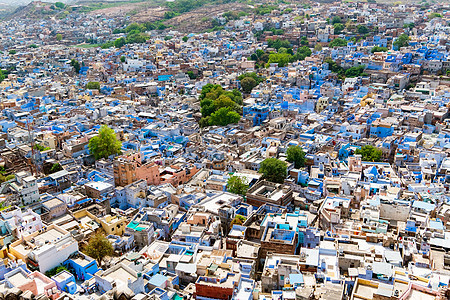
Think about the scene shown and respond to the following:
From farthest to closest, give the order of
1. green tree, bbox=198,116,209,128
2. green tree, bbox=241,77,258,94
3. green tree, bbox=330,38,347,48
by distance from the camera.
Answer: green tree, bbox=330,38,347,48, green tree, bbox=241,77,258,94, green tree, bbox=198,116,209,128

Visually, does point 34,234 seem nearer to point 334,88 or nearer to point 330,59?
point 334,88

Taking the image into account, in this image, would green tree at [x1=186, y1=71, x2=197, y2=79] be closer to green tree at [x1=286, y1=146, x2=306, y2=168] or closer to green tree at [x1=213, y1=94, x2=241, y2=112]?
green tree at [x1=213, y1=94, x2=241, y2=112]

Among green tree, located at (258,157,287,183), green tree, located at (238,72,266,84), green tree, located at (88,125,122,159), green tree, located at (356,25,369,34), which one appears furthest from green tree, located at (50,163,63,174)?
green tree, located at (356,25,369,34)

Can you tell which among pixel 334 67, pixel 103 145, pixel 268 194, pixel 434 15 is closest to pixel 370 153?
pixel 268 194

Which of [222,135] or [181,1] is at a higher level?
[181,1]

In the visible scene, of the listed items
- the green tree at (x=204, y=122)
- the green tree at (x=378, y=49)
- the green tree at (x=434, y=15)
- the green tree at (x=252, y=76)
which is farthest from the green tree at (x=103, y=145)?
the green tree at (x=434, y=15)

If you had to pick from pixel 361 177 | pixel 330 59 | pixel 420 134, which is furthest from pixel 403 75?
pixel 361 177
